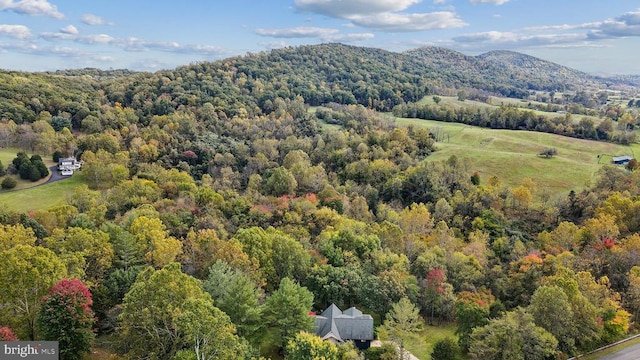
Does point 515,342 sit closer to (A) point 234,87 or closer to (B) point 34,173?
(B) point 34,173

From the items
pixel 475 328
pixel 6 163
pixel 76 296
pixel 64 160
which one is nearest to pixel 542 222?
pixel 475 328

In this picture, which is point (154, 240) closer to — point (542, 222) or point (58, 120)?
point (542, 222)

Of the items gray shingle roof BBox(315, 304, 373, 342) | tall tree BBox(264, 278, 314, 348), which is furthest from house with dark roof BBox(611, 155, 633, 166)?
tall tree BBox(264, 278, 314, 348)

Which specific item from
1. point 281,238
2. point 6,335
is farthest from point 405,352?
point 6,335

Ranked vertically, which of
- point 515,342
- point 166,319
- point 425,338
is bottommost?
point 425,338

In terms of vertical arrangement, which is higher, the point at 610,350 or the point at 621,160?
the point at 621,160

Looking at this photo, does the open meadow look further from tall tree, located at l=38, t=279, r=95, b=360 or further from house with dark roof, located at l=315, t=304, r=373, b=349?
house with dark roof, located at l=315, t=304, r=373, b=349

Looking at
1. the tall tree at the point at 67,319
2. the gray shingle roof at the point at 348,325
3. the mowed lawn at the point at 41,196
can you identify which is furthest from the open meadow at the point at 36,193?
the gray shingle roof at the point at 348,325
